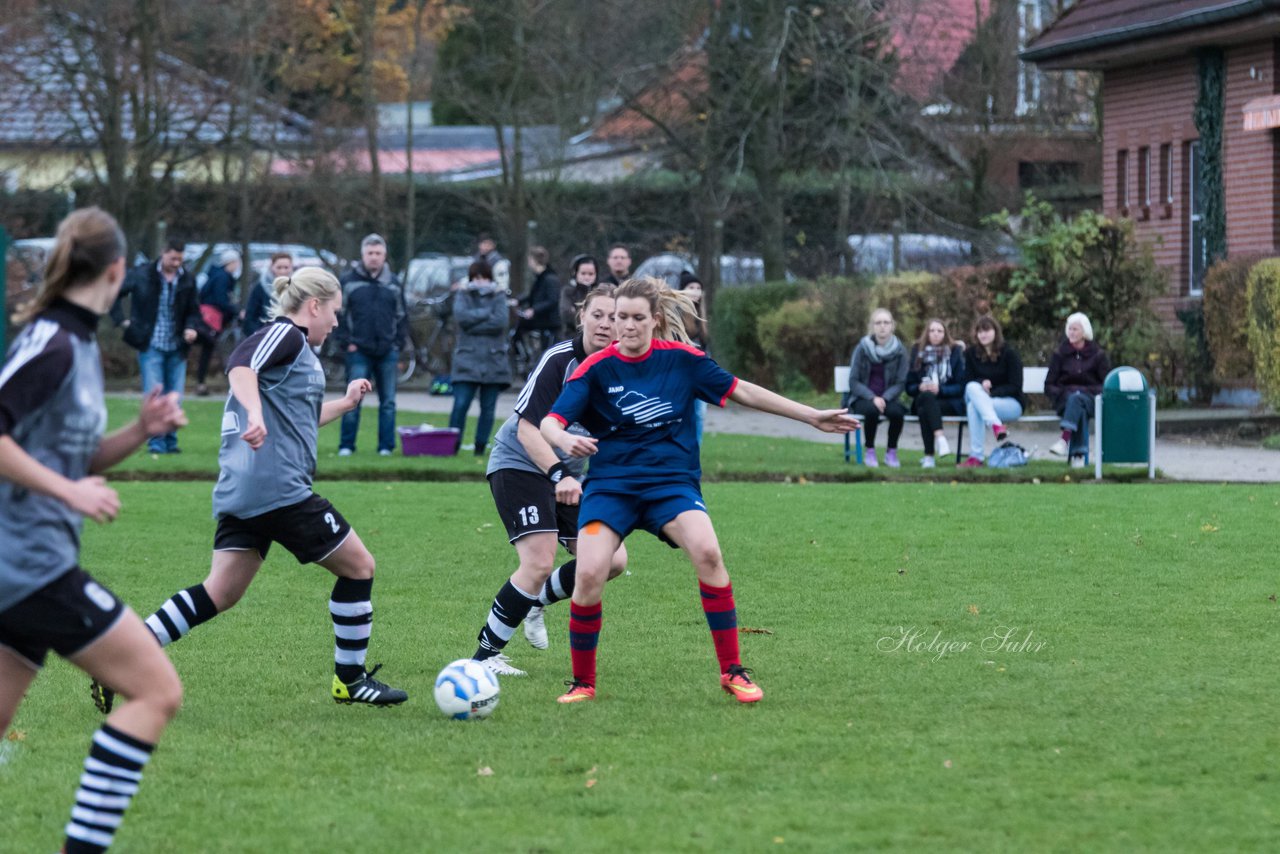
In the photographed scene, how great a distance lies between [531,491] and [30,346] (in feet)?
11.3

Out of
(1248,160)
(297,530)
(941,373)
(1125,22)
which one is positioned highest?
(1125,22)

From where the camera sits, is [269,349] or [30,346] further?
[269,349]

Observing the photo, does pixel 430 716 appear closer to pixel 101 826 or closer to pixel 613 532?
pixel 613 532

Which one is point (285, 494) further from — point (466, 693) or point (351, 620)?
point (466, 693)

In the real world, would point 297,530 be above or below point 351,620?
above

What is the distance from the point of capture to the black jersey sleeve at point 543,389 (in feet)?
24.8

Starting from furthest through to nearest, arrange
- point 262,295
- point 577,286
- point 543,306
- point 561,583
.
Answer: point 543,306
point 262,295
point 577,286
point 561,583

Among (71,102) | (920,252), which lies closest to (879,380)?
(920,252)

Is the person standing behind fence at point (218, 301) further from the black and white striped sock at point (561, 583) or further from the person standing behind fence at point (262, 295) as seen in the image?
the black and white striped sock at point (561, 583)

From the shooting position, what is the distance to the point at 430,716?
704 cm

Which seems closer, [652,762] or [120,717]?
[120,717]

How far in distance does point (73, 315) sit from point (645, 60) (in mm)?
25851

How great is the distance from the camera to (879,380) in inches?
688

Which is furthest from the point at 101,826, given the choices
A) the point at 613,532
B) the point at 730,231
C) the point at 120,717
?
the point at 730,231
